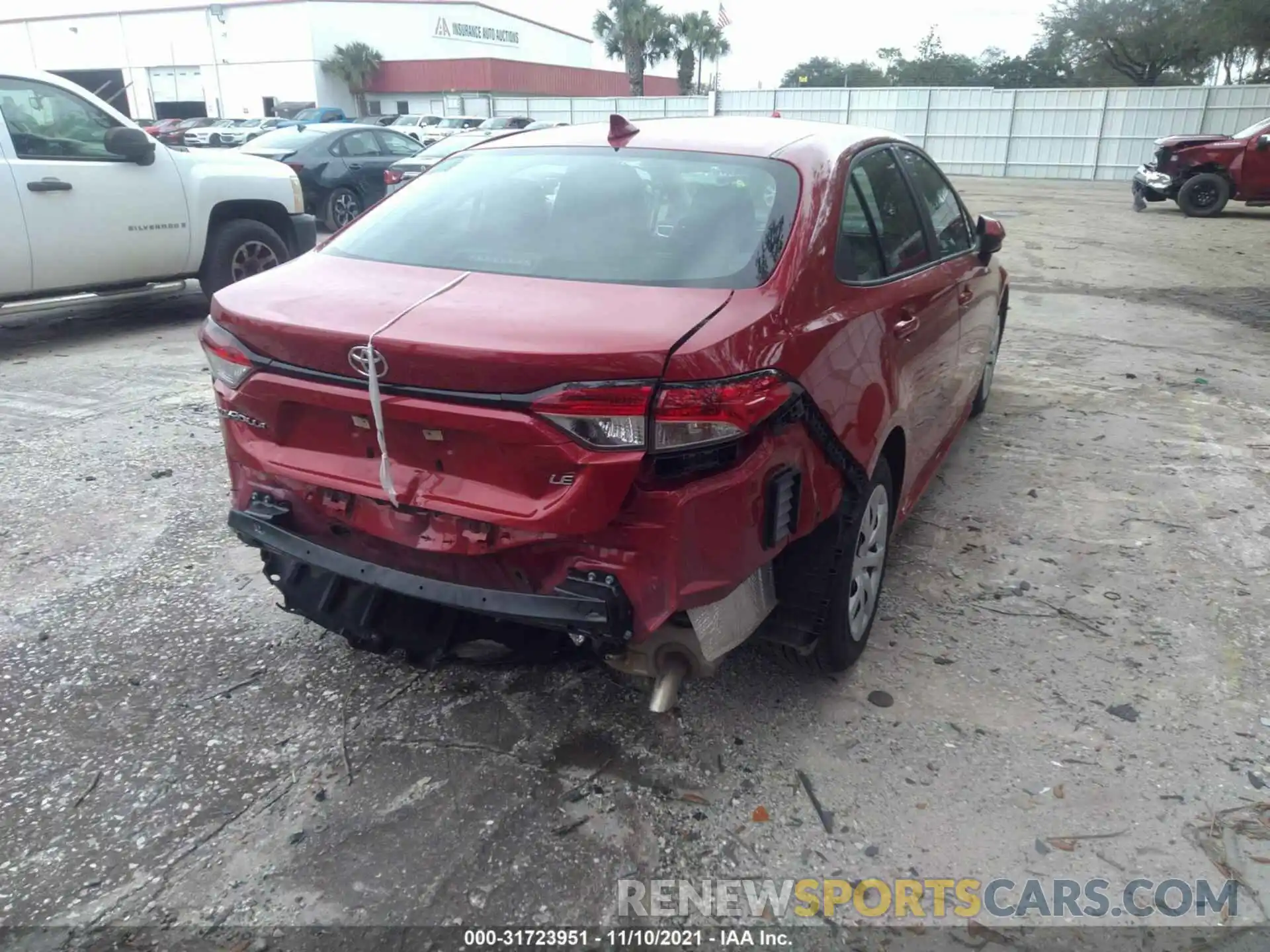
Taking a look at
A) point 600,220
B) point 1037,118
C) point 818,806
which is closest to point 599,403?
point 600,220

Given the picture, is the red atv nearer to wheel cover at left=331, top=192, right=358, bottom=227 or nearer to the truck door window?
wheel cover at left=331, top=192, right=358, bottom=227

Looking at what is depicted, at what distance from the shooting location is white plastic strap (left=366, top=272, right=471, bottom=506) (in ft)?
7.81

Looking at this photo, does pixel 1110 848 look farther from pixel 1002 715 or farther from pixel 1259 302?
pixel 1259 302

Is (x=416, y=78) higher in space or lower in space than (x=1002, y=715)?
higher

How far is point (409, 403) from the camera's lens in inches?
93.2

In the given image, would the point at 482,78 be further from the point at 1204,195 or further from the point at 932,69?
the point at 1204,195

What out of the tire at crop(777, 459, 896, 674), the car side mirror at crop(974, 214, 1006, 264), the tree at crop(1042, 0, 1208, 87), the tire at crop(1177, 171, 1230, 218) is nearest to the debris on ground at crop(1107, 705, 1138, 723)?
the tire at crop(777, 459, 896, 674)

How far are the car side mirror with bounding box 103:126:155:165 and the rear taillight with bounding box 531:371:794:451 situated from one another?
20.9 feet

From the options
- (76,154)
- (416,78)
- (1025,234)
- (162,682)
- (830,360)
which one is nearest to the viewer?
(830,360)

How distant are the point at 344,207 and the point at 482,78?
41.6 m

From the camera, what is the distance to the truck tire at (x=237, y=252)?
7953 mm

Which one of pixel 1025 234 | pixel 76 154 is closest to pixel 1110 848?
pixel 76 154

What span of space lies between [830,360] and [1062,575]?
6.32 feet

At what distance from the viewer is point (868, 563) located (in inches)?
125
